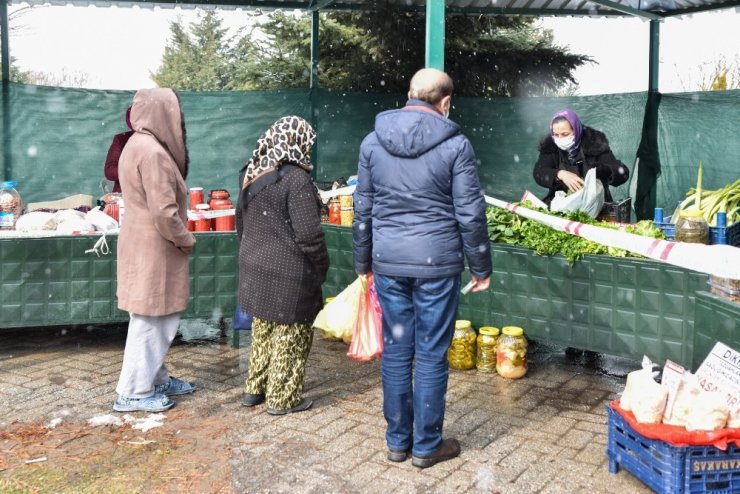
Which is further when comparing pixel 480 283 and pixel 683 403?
pixel 480 283

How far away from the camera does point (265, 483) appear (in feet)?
12.5

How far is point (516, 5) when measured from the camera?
10.1 metres

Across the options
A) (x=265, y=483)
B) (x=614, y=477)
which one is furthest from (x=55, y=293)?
(x=614, y=477)

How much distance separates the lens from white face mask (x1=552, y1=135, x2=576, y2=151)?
→ 5.95 metres

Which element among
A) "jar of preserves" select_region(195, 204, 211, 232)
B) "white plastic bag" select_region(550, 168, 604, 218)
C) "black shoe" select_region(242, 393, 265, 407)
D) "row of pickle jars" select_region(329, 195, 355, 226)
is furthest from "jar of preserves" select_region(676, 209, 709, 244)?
"jar of preserves" select_region(195, 204, 211, 232)

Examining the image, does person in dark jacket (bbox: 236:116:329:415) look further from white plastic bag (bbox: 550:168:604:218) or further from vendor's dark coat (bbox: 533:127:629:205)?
vendor's dark coat (bbox: 533:127:629:205)

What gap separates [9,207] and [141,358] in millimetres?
2083

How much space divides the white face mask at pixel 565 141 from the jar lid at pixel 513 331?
5.05 feet

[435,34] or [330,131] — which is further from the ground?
[435,34]

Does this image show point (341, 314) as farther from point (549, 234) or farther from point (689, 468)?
point (689, 468)

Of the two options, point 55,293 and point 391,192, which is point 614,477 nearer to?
point 391,192

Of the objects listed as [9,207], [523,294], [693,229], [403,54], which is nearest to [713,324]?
[693,229]

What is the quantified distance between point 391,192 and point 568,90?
1268 centimetres

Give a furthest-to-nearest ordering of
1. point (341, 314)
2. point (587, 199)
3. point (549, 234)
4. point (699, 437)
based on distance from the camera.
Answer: point (341, 314) < point (587, 199) < point (549, 234) < point (699, 437)
